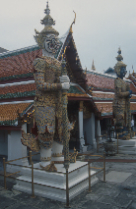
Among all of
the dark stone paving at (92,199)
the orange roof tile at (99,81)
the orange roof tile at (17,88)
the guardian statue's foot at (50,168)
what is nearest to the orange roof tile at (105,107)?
the orange roof tile at (99,81)

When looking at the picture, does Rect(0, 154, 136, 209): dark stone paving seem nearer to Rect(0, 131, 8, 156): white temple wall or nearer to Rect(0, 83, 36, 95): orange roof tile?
Rect(0, 131, 8, 156): white temple wall

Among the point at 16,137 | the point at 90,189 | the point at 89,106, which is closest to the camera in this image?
the point at 90,189

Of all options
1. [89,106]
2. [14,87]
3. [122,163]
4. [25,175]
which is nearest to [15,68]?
[14,87]

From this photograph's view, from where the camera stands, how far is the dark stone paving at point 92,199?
4.55 metres

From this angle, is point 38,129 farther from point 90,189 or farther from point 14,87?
point 14,87

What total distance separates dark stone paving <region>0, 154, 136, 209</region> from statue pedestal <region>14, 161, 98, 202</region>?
0.13 meters

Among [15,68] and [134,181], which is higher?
[15,68]

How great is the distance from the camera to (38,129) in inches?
208

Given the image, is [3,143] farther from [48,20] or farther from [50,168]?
[48,20]

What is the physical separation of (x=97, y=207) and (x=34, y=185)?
1.73m

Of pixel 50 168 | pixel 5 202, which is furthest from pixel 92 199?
pixel 5 202

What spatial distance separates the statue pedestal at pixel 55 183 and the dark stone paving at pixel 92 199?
0.42ft

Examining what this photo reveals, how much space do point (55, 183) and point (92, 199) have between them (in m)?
0.97

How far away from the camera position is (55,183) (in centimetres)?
504
